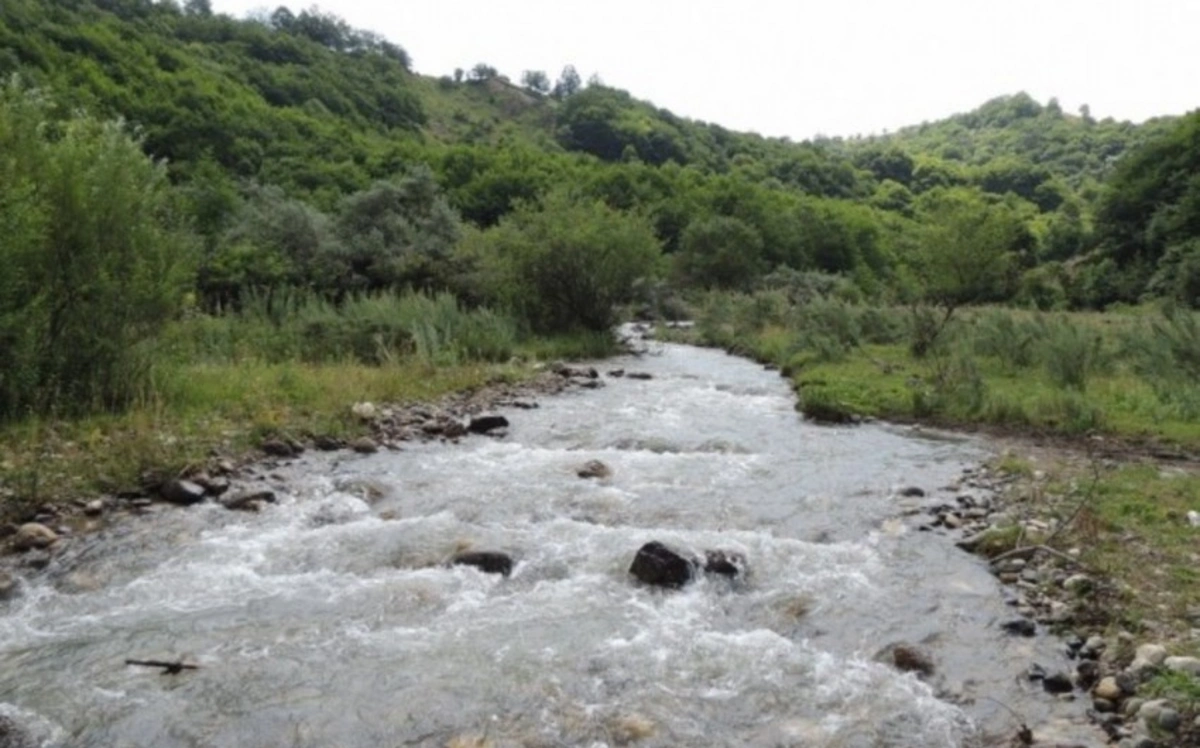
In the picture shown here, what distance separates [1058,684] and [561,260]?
22129 mm

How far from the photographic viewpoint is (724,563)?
723cm

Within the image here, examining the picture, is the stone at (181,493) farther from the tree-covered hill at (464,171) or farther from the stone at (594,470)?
the tree-covered hill at (464,171)

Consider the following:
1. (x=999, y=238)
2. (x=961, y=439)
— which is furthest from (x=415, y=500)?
(x=999, y=238)

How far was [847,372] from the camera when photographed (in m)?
19.5

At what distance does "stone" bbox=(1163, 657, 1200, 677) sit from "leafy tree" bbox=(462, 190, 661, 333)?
21977mm

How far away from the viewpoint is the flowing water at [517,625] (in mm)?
4836

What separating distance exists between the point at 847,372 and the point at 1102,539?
1218 cm

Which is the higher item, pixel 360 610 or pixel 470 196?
pixel 470 196

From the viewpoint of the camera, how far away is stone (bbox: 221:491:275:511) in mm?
8945

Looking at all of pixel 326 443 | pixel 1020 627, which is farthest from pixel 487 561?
pixel 326 443

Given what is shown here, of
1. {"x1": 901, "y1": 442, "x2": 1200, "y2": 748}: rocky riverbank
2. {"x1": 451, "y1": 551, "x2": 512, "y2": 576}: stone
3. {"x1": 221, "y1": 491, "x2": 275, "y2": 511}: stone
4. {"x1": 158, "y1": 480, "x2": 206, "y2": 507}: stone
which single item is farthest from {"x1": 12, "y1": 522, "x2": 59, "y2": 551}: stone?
{"x1": 901, "y1": 442, "x2": 1200, "y2": 748}: rocky riverbank

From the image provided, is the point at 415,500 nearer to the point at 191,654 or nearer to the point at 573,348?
the point at 191,654

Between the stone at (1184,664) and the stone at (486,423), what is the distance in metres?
10.4

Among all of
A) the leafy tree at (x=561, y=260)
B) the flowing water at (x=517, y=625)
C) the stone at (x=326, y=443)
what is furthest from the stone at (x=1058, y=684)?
the leafy tree at (x=561, y=260)
